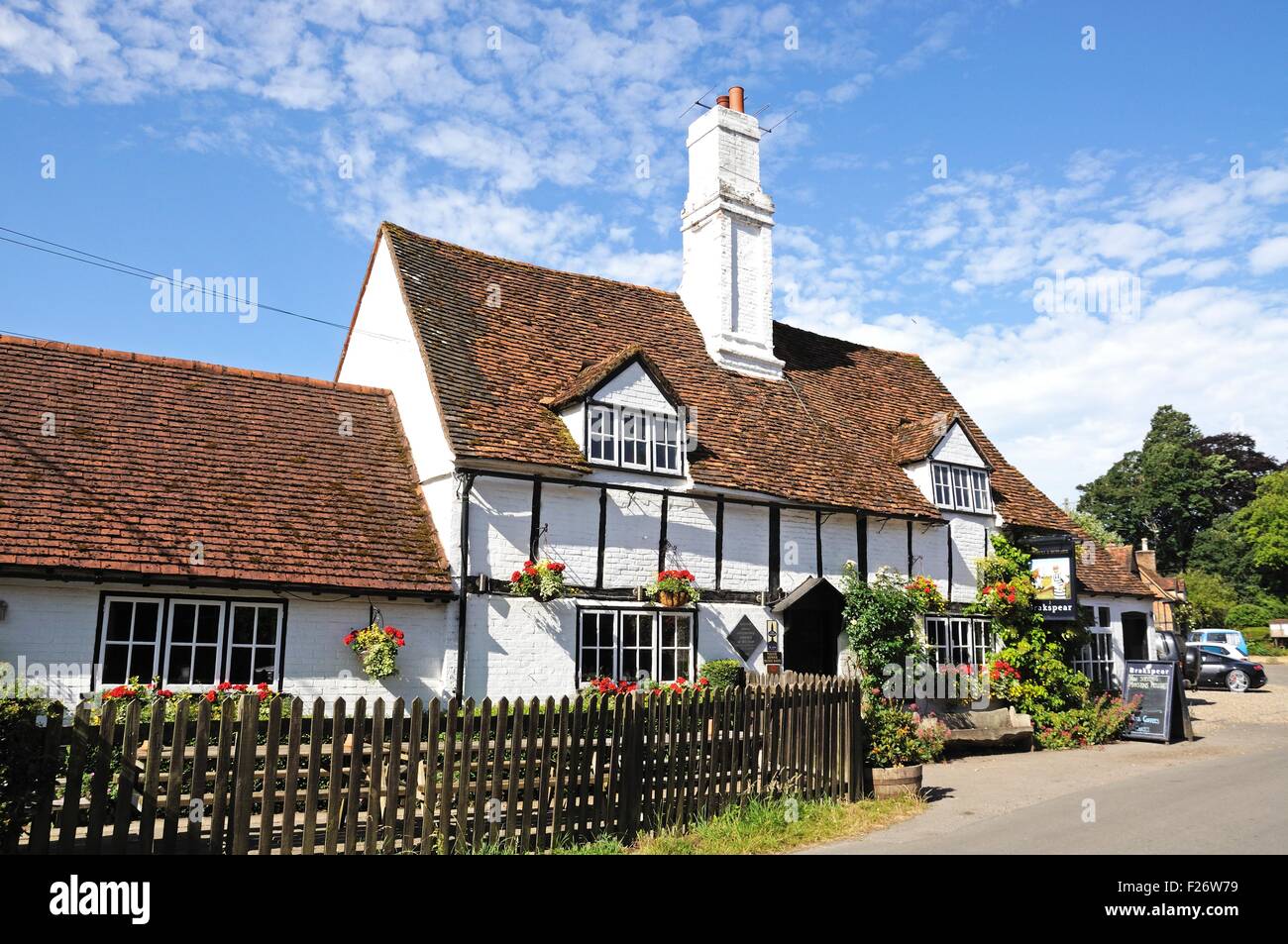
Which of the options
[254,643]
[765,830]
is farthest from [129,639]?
[765,830]

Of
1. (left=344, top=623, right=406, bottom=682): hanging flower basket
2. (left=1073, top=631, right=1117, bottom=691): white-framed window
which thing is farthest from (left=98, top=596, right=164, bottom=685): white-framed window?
(left=1073, top=631, right=1117, bottom=691): white-framed window

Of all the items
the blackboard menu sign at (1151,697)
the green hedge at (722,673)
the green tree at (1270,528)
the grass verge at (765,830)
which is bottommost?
the grass verge at (765,830)

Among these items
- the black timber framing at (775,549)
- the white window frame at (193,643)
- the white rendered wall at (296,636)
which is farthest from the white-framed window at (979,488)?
the white window frame at (193,643)

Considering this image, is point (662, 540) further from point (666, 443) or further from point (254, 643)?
point (254, 643)

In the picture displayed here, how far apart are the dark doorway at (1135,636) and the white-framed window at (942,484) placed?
833cm

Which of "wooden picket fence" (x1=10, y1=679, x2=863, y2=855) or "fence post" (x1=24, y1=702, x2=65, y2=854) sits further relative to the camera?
"wooden picket fence" (x1=10, y1=679, x2=863, y2=855)

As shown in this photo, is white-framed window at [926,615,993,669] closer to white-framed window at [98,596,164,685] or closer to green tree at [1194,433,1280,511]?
white-framed window at [98,596,164,685]

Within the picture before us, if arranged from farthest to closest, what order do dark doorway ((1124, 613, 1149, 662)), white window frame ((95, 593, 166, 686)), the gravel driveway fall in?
dark doorway ((1124, 613, 1149, 662))
the gravel driveway
white window frame ((95, 593, 166, 686))

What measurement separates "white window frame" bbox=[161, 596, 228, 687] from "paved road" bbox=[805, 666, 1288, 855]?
24.1 ft

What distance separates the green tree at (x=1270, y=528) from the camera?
5597 centimetres

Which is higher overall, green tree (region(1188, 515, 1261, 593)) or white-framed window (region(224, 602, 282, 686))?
green tree (region(1188, 515, 1261, 593))

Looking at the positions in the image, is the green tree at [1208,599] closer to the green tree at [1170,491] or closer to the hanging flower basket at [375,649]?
the green tree at [1170,491]

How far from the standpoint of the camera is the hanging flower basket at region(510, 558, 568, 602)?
509 inches
